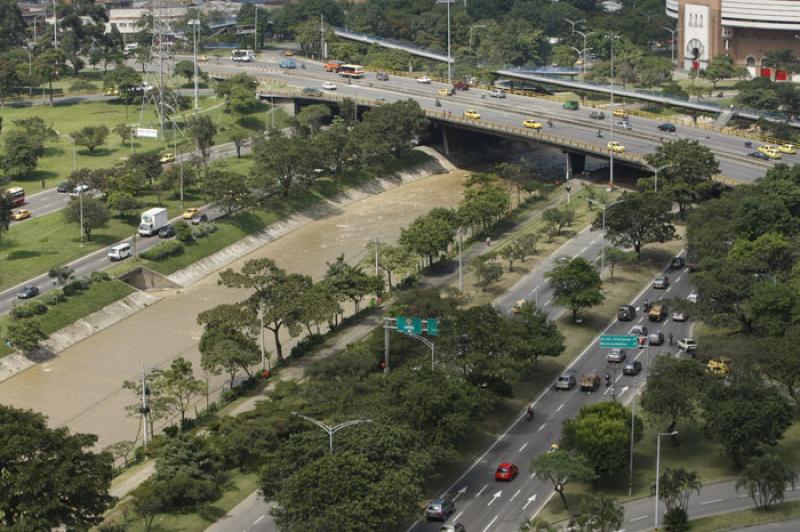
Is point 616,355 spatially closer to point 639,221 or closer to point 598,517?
point 639,221

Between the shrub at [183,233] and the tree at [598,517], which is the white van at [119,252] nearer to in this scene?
the shrub at [183,233]

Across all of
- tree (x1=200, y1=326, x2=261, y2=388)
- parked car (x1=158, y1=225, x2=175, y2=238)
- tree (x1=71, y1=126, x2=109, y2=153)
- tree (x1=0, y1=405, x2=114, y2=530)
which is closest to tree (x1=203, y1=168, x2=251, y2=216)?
parked car (x1=158, y1=225, x2=175, y2=238)

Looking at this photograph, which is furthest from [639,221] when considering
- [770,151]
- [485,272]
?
[770,151]

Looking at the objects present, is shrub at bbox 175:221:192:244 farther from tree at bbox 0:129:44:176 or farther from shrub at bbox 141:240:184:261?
tree at bbox 0:129:44:176

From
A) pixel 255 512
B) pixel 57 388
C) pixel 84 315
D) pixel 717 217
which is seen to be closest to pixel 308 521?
pixel 255 512

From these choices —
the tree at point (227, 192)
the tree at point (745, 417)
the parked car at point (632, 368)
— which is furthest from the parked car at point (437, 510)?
the tree at point (227, 192)

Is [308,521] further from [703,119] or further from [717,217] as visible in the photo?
[703,119]
